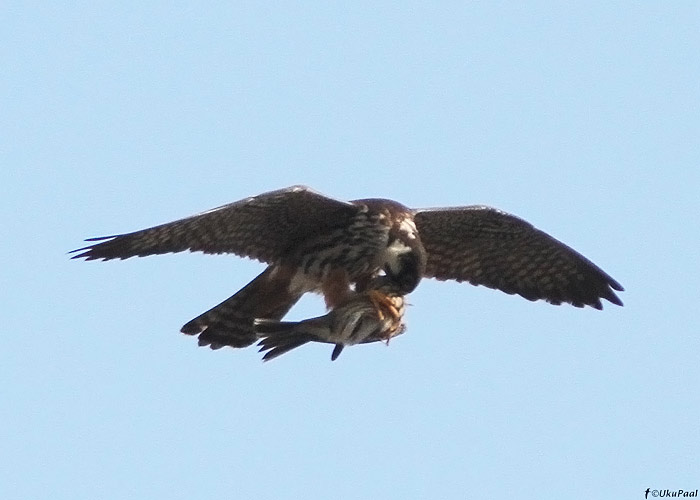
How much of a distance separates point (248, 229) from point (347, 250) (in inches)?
24.9

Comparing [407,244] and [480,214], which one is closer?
[407,244]

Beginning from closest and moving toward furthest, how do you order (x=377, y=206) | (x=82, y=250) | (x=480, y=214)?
1. (x=82, y=250)
2. (x=377, y=206)
3. (x=480, y=214)

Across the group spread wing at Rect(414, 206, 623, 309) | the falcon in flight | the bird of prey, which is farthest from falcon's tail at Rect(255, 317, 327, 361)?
spread wing at Rect(414, 206, 623, 309)

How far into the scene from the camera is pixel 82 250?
9.07 meters

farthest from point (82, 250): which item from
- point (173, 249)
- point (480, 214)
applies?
point (480, 214)

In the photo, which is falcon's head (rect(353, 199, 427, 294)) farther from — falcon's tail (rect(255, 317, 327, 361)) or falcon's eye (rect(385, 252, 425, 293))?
falcon's tail (rect(255, 317, 327, 361))

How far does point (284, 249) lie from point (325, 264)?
37 cm

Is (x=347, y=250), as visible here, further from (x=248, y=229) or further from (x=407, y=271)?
(x=248, y=229)

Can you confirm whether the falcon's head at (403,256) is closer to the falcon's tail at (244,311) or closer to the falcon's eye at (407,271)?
the falcon's eye at (407,271)

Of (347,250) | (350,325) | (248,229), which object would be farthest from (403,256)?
(248,229)

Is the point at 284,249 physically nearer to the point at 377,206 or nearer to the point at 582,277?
the point at 377,206

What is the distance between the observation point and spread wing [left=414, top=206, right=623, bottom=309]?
415 inches

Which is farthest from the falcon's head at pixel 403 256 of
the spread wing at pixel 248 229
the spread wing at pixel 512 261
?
the spread wing at pixel 512 261

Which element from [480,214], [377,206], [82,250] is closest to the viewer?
[82,250]
